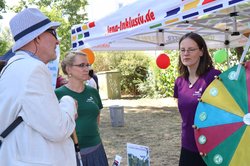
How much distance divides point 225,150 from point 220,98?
32 cm

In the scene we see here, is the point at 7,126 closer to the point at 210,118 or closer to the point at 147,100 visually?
the point at 210,118

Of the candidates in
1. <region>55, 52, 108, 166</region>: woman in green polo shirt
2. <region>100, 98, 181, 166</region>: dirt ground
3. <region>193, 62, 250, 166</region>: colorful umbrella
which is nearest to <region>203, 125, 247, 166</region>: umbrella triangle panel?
<region>193, 62, 250, 166</region>: colorful umbrella

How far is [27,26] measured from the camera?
5.41 ft

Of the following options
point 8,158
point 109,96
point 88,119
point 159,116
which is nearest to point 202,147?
point 88,119

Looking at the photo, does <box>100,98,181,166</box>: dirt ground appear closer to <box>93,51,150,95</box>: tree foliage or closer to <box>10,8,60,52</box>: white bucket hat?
<box>93,51,150,95</box>: tree foliage

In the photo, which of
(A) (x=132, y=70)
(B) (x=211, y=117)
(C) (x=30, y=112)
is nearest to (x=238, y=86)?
(B) (x=211, y=117)

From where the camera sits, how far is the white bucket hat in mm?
1638

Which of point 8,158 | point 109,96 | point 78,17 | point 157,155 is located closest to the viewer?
point 8,158

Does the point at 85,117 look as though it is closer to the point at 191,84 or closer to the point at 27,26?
the point at 191,84

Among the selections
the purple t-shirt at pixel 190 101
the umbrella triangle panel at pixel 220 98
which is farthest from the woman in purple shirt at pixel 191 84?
the umbrella triangle panel at pixel 220 98

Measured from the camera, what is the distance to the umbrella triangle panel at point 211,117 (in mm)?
2049

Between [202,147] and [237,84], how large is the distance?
0.47 m

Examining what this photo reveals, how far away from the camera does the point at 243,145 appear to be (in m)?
1.98

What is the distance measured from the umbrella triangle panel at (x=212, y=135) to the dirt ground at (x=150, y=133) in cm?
301
